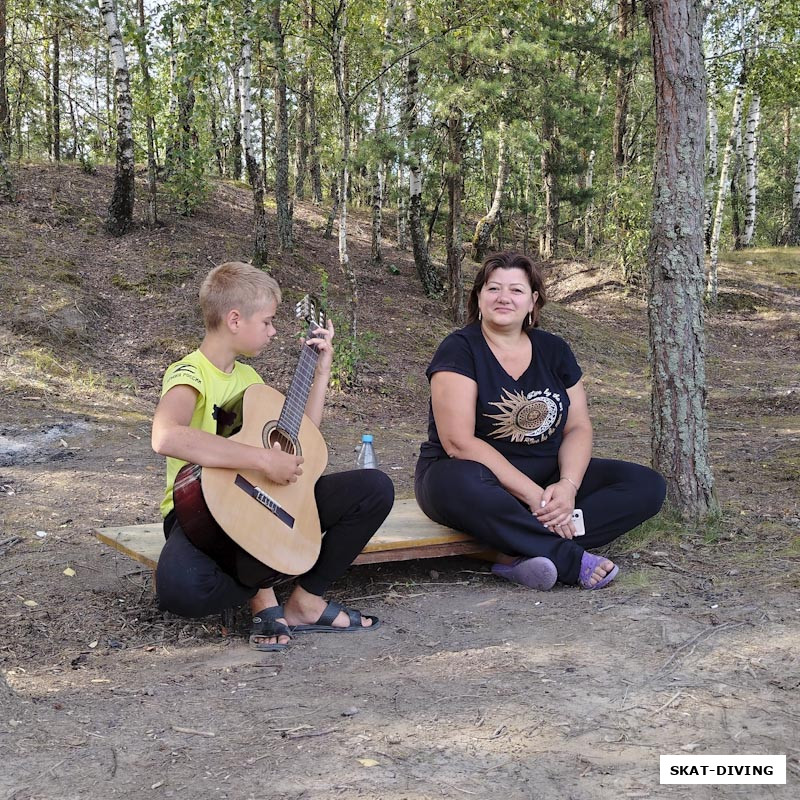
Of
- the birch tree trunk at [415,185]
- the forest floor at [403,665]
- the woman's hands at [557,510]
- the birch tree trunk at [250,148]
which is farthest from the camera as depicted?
the birch tree trunk at [415,185]

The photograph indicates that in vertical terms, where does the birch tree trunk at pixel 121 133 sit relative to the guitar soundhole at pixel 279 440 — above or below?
above

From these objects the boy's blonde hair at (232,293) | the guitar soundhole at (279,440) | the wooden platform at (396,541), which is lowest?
the wooden platform at (396,541)

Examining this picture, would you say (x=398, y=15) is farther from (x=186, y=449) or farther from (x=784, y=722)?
(x=784, y=722)

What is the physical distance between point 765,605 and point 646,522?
3.61ft

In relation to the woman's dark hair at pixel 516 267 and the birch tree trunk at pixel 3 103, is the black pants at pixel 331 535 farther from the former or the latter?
the birch tree trunk at pixel 3 103

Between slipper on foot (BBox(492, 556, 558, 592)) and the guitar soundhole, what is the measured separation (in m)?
1.20

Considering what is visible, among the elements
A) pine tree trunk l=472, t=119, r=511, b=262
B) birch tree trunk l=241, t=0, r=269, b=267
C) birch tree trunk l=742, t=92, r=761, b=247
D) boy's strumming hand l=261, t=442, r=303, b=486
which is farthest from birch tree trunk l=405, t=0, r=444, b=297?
boy's strumming hand l=261, t=442, r=303, b=486

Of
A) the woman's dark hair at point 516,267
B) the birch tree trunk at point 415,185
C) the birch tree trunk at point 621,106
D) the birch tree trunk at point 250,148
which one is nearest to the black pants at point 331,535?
the woman's dark hair at point 516,267

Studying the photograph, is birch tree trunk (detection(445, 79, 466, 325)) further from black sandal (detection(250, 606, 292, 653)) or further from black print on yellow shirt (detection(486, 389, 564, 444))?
black sandal (detection(250, 606, 292, 653))

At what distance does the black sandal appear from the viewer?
127 inches

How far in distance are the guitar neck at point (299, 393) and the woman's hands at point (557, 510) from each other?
48.2 inches

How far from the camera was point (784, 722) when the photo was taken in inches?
94.6

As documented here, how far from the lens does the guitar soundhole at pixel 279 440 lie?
3.34 meters

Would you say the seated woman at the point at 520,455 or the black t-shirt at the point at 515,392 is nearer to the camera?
the seated woman at the point at 520,455
